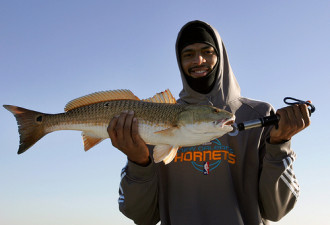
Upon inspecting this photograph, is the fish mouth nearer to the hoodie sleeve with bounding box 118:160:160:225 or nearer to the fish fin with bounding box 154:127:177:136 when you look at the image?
the fish fin with bounding box 154:127:177:136

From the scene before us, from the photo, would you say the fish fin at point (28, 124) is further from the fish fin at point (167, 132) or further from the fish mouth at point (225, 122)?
the fish mouth at point (225, 122)

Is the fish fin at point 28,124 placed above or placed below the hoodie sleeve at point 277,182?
above

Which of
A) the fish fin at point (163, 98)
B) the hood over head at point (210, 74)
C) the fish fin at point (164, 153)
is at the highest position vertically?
the hood over head at point (210, 74)

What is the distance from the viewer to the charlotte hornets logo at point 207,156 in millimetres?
4738

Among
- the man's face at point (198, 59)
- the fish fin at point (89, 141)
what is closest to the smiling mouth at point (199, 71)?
the man's face at point (198, 59)

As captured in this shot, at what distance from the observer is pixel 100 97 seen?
473cm

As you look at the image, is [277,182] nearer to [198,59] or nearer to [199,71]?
[199,71]

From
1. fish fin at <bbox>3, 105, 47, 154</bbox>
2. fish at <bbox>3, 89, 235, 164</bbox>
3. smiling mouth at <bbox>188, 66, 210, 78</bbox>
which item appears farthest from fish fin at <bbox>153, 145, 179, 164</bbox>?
fish fin at <bbox>3, 105, 47, 154</bbox>

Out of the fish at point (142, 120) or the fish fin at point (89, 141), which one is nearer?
the fish at point (142, 120)

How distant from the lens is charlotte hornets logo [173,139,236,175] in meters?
4.74

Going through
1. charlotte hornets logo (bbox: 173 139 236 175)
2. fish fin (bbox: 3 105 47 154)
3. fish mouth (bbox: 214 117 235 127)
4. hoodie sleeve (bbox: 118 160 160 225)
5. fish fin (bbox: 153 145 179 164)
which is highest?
fish fin (bbox: 3 105 47 154)

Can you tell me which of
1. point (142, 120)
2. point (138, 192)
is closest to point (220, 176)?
point (138, 192)

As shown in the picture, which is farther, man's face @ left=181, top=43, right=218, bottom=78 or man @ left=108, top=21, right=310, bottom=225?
man's face @ left=181, top=43, right=218, bottom=78

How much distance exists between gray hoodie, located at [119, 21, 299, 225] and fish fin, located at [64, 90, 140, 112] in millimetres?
998
